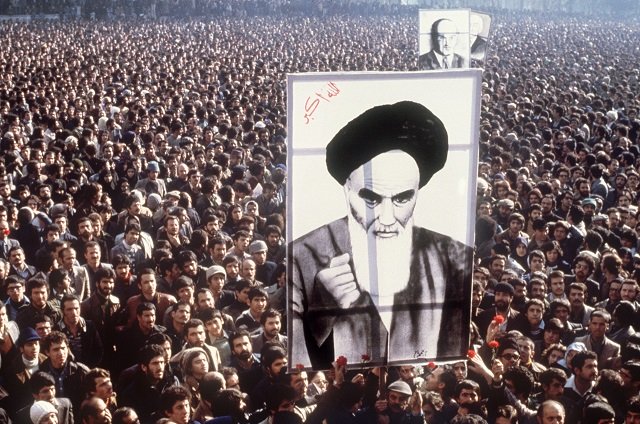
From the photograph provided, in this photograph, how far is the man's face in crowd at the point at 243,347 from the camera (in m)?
5.98

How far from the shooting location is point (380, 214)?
400 centimetres

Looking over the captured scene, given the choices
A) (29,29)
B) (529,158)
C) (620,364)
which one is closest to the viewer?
(620,364)

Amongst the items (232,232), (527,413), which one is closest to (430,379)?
(527,413)

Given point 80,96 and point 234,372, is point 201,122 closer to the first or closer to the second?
point 80,96

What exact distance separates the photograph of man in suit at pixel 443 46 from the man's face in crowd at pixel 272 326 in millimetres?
8175

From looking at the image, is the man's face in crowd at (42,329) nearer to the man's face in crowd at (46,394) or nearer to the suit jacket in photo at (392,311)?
the man's face in crowd at (46,394)

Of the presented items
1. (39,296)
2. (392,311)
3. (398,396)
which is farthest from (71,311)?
(392,311)

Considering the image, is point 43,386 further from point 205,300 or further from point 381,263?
point 381,263

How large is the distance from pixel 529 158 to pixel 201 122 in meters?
5.85

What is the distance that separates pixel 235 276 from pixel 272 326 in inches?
49.3

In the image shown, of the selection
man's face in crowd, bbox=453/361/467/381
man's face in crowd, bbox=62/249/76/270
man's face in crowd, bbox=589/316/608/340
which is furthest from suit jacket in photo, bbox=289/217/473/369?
man's face in crowd, bbox=62/249/76/270

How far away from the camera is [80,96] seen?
1816 cm

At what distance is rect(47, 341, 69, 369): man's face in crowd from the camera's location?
18.6ft

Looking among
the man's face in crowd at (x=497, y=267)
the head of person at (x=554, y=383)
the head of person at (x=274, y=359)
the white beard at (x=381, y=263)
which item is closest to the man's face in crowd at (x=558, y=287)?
the man's face in crowd at (x=497, y=267)
